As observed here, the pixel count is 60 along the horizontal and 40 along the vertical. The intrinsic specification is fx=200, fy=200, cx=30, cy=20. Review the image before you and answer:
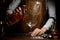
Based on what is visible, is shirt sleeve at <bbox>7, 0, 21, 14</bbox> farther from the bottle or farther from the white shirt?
the bottle

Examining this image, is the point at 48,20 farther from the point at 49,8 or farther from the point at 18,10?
the point at 18,10

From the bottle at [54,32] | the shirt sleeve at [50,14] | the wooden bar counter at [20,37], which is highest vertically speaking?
the shirt sleeve at [50,14]

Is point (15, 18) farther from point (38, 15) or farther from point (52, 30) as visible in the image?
point (52, 30)

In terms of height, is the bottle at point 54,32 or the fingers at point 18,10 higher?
the fingers at point 18,10

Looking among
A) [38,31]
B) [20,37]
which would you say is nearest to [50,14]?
[38,31]

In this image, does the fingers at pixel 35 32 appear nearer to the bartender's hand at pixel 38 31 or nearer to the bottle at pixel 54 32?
the bartender's hand at pixel 38 31

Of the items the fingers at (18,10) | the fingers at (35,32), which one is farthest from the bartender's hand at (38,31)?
the fingers at (18,10)

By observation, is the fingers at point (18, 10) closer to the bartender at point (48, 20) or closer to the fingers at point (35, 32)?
the bartender at point (48, 20)

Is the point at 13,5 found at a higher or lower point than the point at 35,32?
higher

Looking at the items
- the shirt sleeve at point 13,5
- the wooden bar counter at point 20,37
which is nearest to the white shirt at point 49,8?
the shirt sleeve at point 13,5

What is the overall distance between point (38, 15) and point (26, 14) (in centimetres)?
8

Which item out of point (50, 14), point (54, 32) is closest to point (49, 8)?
point (50, 14)

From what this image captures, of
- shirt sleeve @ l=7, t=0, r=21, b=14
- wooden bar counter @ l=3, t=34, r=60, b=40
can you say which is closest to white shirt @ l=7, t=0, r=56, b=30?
shirt sleeve @ l=7, t=0, r=21, b=14

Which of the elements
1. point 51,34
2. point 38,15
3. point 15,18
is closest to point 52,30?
point 51,34
